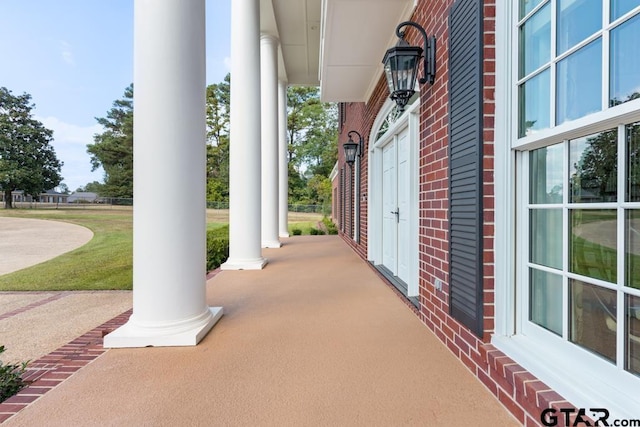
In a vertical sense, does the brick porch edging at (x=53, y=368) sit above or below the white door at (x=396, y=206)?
below

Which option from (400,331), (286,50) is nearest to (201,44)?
(400,331)

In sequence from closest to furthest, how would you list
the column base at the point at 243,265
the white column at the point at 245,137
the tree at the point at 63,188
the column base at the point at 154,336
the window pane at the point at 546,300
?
the window pane at the point at 546,300, the column base at the point at 154,336, the white column at the point at 245,137, the column base at the point at 243,265, the tree at the point at 63,188

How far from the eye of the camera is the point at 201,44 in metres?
2.81

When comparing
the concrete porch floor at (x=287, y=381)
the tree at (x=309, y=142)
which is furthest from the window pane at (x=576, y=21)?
the tree at (x=309, y=142)

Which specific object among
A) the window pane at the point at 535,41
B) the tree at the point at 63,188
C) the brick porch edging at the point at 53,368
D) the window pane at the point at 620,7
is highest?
the tree at the point at 63,188

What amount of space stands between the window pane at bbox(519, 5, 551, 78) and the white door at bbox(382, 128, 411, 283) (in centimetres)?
206

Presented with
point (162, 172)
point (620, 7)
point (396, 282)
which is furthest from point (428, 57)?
point (396, 282)

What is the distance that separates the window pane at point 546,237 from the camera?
165cm

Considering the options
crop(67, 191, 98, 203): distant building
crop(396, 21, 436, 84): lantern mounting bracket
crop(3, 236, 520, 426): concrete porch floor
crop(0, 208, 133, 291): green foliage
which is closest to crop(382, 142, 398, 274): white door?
crop(3, 236, 520, 426): concrete porch floor

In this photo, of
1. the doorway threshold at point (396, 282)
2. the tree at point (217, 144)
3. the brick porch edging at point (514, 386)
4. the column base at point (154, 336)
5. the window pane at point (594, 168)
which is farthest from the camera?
the tree at point (217, 144)

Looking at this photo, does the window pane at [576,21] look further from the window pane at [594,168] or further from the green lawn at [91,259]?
the green lawn at [91,259]

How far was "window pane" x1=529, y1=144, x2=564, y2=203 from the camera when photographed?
1653 millimetres

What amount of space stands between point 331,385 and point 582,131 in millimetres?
1834

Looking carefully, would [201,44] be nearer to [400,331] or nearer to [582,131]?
[582,131]
